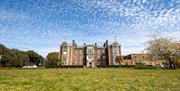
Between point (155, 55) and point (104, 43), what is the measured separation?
5134 cm

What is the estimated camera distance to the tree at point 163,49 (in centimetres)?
5910

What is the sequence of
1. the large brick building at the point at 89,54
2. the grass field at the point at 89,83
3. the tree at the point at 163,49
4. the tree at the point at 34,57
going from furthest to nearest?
the tree at the point at 34,57, the large brick building at the point at 89,54, the tree at the point at 163,49, the grass field at the point at 89,83

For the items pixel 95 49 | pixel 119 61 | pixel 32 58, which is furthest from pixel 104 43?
pixel 32 58

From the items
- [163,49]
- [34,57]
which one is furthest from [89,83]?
[34,57]

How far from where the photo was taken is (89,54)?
106 m

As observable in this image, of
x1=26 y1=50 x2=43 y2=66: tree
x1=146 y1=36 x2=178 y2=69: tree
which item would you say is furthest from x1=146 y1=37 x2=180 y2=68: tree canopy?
x1=26 y1=50 x2=43 y2=66: tree

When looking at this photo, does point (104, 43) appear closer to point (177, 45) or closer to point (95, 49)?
point (95, 49)

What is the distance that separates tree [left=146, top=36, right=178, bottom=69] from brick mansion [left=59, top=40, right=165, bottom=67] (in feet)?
134

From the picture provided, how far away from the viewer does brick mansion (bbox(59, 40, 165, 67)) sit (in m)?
104

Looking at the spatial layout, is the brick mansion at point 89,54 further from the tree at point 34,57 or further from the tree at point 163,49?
the tree at point 163,49

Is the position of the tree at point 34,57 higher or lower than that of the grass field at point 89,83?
higher

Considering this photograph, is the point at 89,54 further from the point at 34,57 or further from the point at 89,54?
the point at 34,57

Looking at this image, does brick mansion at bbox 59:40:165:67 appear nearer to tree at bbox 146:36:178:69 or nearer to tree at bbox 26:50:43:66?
tree at bbox 26:50:43:66

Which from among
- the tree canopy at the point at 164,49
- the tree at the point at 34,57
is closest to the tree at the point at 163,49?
the tree canopy at the point at 164,49
